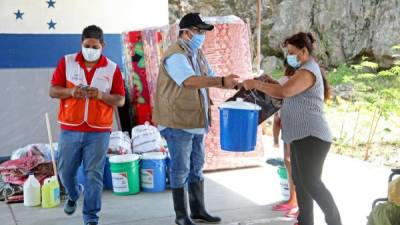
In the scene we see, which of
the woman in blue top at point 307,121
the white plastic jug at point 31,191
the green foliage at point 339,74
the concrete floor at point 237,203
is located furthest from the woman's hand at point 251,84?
the green foliage at point 339,74

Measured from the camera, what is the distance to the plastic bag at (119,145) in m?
5.93

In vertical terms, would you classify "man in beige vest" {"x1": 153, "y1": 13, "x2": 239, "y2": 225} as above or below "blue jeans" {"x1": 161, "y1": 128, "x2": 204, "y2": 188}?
above

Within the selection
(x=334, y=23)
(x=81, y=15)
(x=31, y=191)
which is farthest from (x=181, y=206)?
(x=334, y=23)

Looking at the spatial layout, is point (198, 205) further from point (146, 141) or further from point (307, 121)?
point (146, 141)

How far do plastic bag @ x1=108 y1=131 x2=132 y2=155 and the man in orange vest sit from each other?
1.60 m

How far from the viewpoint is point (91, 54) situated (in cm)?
413

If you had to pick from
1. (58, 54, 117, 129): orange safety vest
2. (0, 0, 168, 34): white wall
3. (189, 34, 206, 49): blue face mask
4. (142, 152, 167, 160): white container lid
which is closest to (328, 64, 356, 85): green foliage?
(0, 0, 168, 34): white wall

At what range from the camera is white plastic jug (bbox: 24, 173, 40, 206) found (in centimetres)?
525

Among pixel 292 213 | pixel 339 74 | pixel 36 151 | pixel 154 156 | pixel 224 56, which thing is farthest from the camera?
pixel 339 74

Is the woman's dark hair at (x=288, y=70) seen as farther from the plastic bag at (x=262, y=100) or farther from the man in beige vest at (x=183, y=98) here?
the man in beige vest at (x=183, y=98)

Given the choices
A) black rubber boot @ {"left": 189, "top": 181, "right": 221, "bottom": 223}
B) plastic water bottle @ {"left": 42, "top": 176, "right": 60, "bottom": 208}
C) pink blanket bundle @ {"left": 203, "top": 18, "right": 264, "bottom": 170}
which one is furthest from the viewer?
pink blanket bundle @ {"left": 203, "top": 18, "right": 264, "bottom": 170}

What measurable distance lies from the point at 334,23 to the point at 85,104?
20.6 meters

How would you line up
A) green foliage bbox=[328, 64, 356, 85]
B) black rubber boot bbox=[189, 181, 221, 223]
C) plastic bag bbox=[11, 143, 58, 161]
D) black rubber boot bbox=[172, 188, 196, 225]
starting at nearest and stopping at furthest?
black rubber boot bbox=[172, 188, 196, 225] < black rubber boot bbox=[189, 181, 221, 223] < plastic bag bbox=[11, 143, 58, 161] < green foliage bbox=[328, 64, 356, 85]

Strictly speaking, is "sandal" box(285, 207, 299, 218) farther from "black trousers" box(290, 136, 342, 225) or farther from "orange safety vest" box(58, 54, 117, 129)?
"orange safety vest" box(58, 54, 117, 129)
